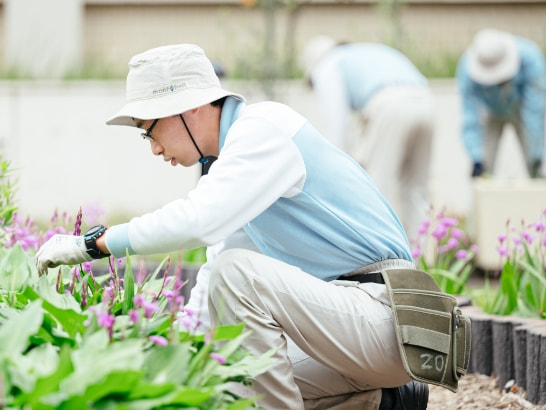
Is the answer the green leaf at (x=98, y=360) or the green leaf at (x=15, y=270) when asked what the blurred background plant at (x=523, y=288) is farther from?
the green leaf at (x=98, y=360)

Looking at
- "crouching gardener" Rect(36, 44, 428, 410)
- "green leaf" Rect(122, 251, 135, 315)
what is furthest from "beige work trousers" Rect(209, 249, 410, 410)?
"green leaf" Rect(122, 251, 135, 315)

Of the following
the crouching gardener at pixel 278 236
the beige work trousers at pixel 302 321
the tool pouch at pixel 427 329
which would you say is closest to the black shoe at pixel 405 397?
the crouching gardener at pixel 278 236

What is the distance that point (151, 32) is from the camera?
13.2 metres

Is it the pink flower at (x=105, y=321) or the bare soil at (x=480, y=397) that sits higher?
the pink flower at (x=105, y=321)

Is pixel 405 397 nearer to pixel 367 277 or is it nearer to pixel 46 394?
pixel 367 277

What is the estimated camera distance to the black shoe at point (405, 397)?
9.80 ft

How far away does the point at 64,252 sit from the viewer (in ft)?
8.47

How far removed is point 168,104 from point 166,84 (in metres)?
0.06

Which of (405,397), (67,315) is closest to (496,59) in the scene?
(405,397)

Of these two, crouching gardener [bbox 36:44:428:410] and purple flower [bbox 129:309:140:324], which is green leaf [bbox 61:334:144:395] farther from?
crouching gardener [bbox 36:44:428:410]

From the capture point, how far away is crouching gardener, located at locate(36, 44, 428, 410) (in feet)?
8.39

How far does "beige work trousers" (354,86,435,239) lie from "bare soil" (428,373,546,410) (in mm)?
2792

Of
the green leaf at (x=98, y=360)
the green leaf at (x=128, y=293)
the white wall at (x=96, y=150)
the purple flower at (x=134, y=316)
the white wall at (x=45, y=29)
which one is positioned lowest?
the white wall at (x=96, y=150)

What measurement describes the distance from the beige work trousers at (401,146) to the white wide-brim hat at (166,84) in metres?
3.92
